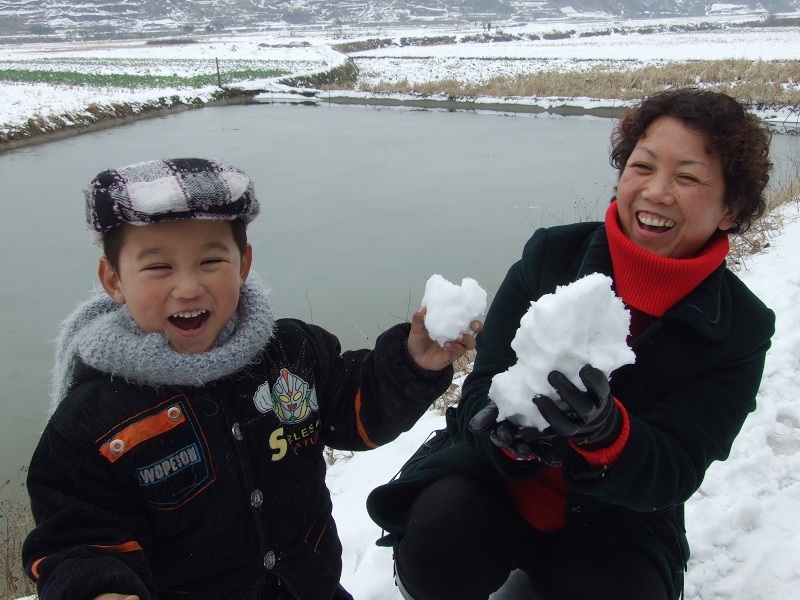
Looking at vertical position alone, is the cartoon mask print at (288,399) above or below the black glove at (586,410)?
below

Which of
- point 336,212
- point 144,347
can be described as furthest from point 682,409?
point 336,212

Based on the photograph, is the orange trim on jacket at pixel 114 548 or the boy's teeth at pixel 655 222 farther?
the boy's teeth at pixel 655 222

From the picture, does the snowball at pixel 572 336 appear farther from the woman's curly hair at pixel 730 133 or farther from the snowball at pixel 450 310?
the woman's curly hair at pixel 730 133

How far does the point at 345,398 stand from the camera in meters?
1.29

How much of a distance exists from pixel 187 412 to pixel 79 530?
0.82 ft

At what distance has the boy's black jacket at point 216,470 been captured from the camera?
94 centimetres

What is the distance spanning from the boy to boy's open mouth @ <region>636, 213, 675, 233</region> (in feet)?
1.55

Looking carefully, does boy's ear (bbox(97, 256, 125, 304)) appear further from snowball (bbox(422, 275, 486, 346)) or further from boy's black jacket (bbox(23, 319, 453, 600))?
snowball (bbox(422, 275, 486, 346))

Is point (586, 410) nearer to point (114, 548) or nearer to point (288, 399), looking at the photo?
point (288, 399)

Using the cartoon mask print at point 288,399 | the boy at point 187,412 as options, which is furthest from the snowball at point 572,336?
the cartoon mask print at point 288,399

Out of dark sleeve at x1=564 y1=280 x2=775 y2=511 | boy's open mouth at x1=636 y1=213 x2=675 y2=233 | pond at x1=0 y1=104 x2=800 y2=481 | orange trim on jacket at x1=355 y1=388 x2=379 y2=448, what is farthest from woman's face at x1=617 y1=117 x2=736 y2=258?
pond at x1=0 y1=104 x2=800 y2=481

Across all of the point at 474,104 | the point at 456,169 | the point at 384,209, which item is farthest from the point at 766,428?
the point at 474,104

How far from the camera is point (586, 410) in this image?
914mm

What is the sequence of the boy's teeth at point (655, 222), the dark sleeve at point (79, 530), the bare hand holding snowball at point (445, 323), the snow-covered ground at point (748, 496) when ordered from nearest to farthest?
the dark sleeve at point (79, 530) → the bare hand holding snowball at point (445, 323) → the boy's teeth at point (655, 222) → the snow-covered ground at point (748, 496)
